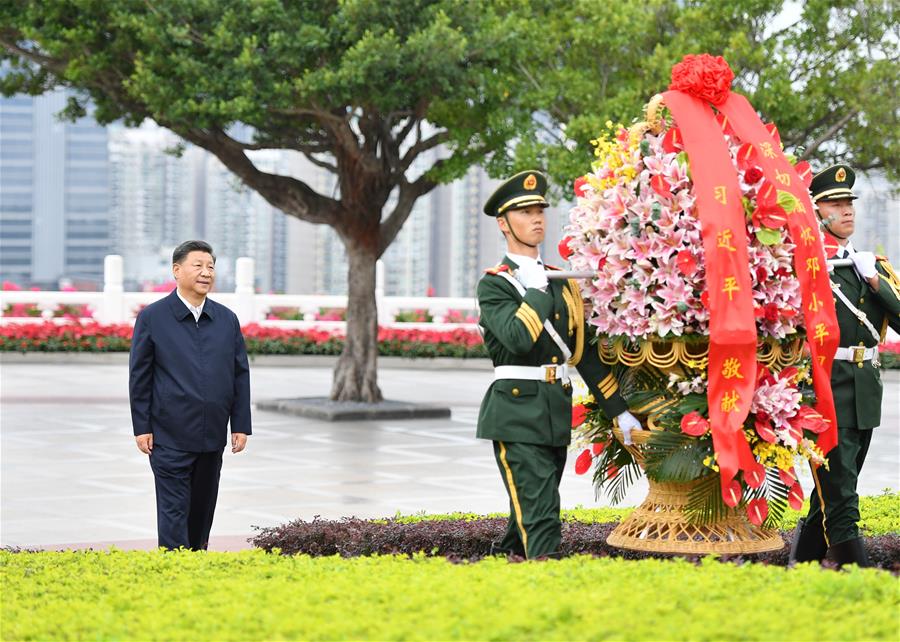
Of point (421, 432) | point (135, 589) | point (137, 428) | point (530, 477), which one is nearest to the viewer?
point (135, 589)

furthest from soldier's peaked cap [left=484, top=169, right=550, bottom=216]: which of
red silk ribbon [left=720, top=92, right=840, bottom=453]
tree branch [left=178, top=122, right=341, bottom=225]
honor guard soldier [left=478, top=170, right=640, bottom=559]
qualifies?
tree branch [left=178, top=122, right=341, bottom=225]

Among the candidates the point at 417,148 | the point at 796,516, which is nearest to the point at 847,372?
the point at 796,516

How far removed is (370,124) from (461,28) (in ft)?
6.37

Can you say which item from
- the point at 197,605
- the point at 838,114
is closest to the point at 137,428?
the point at 197,605

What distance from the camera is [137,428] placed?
6.11 metres

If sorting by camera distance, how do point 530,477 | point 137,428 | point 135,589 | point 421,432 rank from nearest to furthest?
point 135,589 < point 530,477 < point 137,428 < point 421,432

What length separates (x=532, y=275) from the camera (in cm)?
531

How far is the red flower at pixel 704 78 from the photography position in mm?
5312

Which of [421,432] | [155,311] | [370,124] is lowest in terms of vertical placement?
[421,432]

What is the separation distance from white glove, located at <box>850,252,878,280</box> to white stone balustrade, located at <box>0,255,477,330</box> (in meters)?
17.0

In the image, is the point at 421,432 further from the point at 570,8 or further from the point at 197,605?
the point at 197,605

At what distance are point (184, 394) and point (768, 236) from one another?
2763 mm

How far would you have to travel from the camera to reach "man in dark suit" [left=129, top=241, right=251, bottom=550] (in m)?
6.11

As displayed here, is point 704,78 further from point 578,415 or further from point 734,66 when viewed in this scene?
point 734,66
